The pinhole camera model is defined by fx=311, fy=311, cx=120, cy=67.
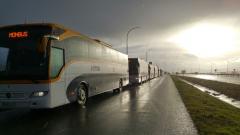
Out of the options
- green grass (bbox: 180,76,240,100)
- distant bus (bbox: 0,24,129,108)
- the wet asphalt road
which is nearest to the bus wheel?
distant bus (bbox: 0,24,129,108)

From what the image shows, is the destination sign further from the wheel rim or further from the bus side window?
the wheel rim

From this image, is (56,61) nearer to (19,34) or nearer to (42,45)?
(42,45)

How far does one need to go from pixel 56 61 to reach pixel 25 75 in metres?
1.34

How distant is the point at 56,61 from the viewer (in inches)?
458

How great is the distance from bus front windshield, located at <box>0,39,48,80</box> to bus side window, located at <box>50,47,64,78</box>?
348mm

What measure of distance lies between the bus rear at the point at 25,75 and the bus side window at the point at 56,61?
31 centimetres

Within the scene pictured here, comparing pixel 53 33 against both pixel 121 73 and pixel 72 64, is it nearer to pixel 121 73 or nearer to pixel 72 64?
pixel 72 64

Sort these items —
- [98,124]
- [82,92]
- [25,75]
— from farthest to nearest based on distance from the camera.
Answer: [82,92] → [25,75] → [98,124]

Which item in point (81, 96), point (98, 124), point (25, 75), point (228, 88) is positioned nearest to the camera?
point (98, 124)

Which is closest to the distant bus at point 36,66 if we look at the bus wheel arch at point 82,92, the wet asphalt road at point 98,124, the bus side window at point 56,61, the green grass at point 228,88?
the bus side window at point 56,61

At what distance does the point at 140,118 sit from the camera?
11367 millimetres

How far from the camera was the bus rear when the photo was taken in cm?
1079

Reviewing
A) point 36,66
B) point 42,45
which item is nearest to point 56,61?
point 36,66

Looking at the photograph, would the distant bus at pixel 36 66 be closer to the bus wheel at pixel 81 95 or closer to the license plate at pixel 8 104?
the license plate at pixel 8 104
